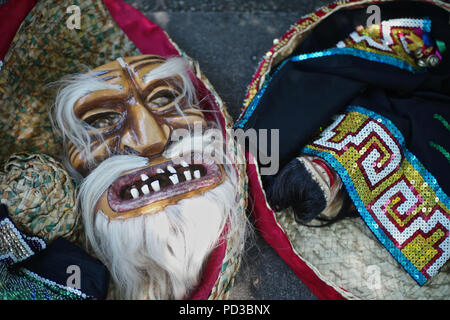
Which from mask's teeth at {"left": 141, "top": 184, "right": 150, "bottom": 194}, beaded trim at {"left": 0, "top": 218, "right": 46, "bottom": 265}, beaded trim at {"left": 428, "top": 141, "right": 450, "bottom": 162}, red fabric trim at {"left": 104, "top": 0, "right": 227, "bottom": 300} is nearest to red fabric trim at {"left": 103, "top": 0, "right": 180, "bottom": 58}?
red fabric trim at {"left": 104, "top": 0, "right": 227, "bottom": 300}

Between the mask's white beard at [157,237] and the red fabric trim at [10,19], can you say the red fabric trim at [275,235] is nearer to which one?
the mask's white beard at [157,237]

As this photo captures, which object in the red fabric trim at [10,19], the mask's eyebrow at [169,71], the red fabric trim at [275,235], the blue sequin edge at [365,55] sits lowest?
the red fabric trim at [275,235]

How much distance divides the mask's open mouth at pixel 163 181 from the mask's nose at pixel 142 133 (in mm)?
68

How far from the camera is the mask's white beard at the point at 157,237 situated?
127 cm

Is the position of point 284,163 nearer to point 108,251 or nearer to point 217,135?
point 217,135

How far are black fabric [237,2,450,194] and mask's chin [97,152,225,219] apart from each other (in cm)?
25

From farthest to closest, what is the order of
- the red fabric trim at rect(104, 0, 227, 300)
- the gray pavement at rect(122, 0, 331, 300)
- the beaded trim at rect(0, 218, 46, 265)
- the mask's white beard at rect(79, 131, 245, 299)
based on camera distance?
the gray pavement at rect(122, 0, 331, 300)
the red fabric trim at rect(104, 0, 227, 300)
the mask's white beard at rect(79, 131, 245, 299)
the beaded trim at rect(0, 218, 46, 265)

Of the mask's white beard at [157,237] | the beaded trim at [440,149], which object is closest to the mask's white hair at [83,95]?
the mask's white beard at [157,237]

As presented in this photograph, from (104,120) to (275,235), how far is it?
2.50 ft

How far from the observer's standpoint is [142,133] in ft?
4.36

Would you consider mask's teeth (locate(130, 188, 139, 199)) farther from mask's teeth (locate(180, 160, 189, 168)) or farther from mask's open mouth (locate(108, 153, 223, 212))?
mask's teeth (locate(180, 160, 189, 168))

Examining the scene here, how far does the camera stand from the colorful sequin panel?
4.52ft

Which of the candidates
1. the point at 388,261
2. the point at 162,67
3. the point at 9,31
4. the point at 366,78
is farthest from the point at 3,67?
the point at 388,261

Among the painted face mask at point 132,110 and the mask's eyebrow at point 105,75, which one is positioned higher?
the mask's eyebrow at point 105,75
